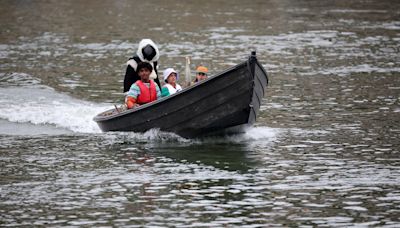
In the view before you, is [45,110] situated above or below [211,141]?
above

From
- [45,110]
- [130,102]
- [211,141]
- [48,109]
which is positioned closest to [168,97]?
[130,102]

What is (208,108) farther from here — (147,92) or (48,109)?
(48,109)

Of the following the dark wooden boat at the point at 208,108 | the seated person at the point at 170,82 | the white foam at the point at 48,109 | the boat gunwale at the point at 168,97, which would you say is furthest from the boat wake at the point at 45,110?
the seated person at the point at 170,82

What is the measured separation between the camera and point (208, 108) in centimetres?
1911

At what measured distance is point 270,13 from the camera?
1853 inches

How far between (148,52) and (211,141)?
2.25 metres

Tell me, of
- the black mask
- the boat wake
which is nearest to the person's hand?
the black mask

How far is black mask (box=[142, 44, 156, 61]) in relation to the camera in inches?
Answer: 810

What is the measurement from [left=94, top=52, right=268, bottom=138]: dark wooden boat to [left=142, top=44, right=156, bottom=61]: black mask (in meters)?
1.48

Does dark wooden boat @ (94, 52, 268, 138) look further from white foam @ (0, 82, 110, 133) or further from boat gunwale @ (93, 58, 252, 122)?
white foam @ (0, 82, 110, 133)

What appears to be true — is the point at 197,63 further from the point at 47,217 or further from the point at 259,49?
the point at 47,217

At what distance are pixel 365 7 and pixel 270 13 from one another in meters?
5.13

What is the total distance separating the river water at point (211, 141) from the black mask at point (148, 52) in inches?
65.3

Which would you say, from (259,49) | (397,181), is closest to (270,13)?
(259,49)
